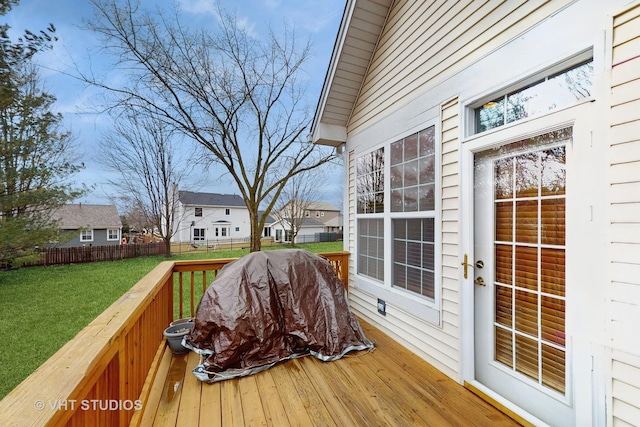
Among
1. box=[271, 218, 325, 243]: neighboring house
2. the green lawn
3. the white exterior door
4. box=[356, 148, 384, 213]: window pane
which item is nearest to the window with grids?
box=[356, 148, 384, 213]: window pane

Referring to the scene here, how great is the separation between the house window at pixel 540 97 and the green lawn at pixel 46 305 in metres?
6.85

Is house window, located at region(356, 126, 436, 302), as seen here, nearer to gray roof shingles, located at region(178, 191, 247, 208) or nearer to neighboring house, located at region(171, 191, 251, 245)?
neighboring house, located at region(171, 191, 251, 245)

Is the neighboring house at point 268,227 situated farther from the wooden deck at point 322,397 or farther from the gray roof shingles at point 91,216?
the wooden deck at point 322,397

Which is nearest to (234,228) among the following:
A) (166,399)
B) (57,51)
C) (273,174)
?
(273,174)

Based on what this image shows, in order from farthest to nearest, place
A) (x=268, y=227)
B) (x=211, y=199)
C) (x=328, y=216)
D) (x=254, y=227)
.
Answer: (x=328, y=216), (x=268, y=227), (x=211, y=199), (x=254, y=227)

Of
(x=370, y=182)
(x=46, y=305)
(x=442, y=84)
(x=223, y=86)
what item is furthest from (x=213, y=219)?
(x=442, y=84)

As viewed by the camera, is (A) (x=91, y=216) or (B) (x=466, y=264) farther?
(A) (x=91, y=216)

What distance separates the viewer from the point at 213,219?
2659 centimetres

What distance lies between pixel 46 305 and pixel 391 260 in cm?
892

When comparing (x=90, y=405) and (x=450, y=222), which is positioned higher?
(x=450, y=222)

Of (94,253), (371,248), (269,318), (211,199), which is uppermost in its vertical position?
(211,199)

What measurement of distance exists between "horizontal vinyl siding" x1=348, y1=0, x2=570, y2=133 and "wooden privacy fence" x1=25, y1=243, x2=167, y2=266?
1354 cm

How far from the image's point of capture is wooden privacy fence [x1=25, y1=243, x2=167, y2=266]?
37.8 feet

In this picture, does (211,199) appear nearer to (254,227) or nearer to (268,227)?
(268,227)
